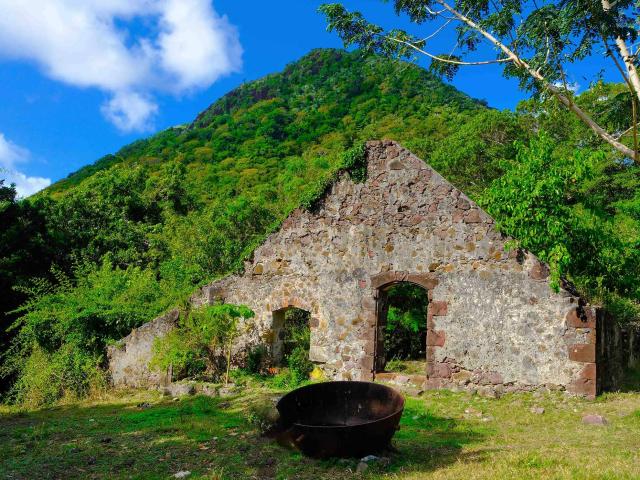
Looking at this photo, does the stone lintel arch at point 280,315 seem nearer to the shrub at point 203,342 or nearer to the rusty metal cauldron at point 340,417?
the shrub at point 203,342

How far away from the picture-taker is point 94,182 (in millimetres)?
25672

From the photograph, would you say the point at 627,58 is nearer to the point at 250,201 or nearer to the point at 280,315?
the point at 280,315

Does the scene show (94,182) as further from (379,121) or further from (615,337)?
(615,337)

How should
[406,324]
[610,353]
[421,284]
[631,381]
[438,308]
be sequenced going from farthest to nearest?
[406,324]
[631,381]
[421,284]
[438,308]
[610,353]

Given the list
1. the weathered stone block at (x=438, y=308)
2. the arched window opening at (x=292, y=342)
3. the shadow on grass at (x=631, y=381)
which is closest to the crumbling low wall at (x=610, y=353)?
the shadow on grass at (x=631, y=381)

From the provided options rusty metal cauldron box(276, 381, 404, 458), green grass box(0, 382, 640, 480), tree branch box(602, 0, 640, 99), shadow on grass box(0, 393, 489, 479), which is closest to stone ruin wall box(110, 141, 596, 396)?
green grass box(0, 382, 640, 480)

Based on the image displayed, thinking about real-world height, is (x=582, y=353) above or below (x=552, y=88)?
below

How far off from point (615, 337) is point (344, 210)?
5.57 meters

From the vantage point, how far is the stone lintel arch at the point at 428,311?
9.99m

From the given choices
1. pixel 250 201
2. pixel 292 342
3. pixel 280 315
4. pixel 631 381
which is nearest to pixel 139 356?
pixel 280 315

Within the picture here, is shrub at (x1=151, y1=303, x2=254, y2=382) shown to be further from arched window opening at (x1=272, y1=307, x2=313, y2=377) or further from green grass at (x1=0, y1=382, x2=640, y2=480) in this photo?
green grass at (x1=0, y1=382, x2=640, y2=480)

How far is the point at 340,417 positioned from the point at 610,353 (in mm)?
5612

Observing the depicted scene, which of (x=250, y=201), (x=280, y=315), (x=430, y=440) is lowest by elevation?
(x=430, y=440)

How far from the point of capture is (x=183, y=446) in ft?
22.0
